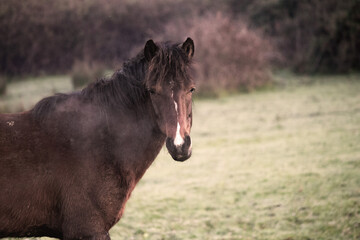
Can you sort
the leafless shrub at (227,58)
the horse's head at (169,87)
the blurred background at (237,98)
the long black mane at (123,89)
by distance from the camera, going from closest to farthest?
the horse's head at (169,87), the long black mane at (123,89), the blurred background at (237,98), the leafless shrub at (227,58)

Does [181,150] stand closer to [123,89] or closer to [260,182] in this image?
[123,89]

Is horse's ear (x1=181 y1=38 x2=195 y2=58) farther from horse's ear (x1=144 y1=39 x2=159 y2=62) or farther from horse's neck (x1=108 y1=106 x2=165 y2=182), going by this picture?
horse's neck (x1=108 y1=106 x2=165 y2=182)

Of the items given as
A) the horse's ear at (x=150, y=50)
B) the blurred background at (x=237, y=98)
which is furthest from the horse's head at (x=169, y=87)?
the blurred background at (x=237, y=98)

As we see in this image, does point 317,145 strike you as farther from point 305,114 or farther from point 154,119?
point 154,119

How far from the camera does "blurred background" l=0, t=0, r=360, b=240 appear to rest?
5.45 metres

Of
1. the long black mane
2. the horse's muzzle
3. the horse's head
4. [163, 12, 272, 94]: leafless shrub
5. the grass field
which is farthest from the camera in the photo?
[163, 12, 272, 94]: leafless shrub

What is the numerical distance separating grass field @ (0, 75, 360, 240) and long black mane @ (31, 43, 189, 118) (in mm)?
2408

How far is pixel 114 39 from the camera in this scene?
60.7 feet

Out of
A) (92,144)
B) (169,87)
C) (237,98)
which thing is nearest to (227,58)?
(237,98)

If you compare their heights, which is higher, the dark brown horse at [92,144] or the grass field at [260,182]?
the dark brown horse at [92,144]

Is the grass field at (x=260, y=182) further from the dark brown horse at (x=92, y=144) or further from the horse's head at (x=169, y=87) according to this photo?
the horse's head at (x=169, y=87)

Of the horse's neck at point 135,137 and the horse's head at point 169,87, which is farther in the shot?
the horse's neck at point 135,137

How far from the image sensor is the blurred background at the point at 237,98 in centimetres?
545

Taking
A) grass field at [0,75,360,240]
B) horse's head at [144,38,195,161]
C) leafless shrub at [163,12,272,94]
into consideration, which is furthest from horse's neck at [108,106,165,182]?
leafless shrub at [163,12,272,94]
